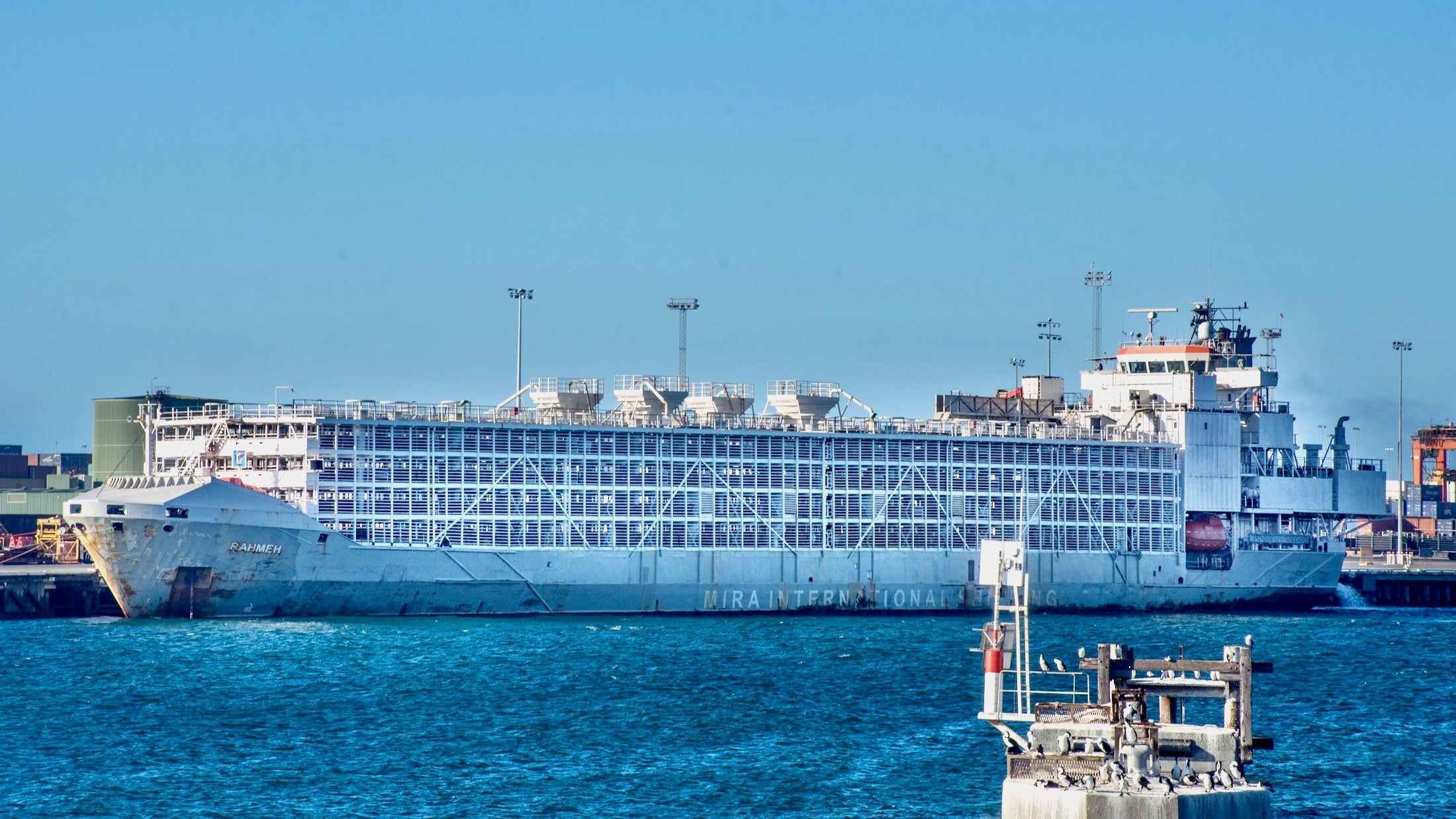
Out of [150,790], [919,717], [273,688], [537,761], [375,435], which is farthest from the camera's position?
[375,435]

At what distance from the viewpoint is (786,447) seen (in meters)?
105

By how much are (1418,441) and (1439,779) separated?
149m

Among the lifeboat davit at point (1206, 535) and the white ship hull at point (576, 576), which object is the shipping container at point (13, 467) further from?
the lifeboat davit at point (1206, 535)

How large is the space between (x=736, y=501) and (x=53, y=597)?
3379 cm

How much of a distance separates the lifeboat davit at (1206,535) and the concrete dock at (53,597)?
188 feet

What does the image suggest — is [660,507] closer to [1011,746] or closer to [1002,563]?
[1002,563]

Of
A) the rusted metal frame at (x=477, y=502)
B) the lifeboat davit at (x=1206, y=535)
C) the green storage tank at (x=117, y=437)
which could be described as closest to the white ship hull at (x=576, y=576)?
the rusted metal frame at (x=477, y=502)

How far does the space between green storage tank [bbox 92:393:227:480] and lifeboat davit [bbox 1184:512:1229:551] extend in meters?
61.9

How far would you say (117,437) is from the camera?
134125mm

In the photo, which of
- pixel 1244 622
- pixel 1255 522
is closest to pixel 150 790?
pixel 1244 622

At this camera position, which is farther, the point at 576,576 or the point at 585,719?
the point at 576,576

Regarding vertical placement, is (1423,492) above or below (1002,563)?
above

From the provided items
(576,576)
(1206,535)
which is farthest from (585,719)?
(1206,535)

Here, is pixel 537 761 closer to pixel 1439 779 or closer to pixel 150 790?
pixel 150 790
